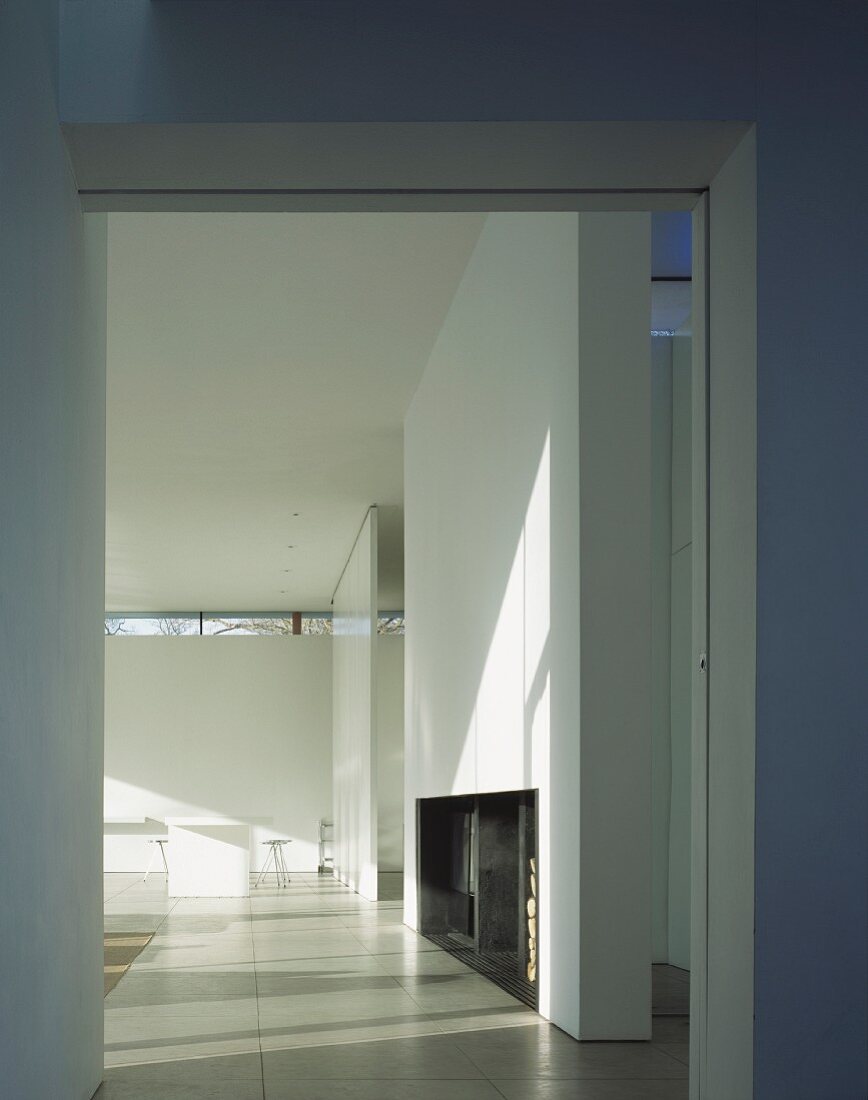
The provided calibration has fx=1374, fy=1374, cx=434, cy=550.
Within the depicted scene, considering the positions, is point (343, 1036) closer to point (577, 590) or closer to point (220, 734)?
point (577, 590)

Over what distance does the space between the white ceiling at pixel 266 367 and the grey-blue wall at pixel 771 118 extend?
467cm

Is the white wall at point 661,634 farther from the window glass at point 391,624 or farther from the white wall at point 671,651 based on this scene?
the window glass at point 391,624

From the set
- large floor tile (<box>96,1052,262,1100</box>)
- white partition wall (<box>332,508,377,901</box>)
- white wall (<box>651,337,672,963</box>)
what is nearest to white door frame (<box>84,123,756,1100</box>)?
large floor tile (<box>96,1052,262,1100</box>)

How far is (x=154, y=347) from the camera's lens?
9891 mm

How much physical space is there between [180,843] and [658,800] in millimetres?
7680

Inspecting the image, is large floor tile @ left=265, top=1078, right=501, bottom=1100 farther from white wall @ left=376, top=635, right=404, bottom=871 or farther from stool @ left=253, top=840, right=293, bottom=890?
white wall @ left=376, top=635, right=404, bottom=871

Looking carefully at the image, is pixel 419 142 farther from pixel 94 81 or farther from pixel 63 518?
pixel 63 518

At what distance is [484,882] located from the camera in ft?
26.3

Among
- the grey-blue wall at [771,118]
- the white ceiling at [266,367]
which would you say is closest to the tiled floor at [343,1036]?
the grey-blue wall at [771,118]

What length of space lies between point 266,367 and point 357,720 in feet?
23.2

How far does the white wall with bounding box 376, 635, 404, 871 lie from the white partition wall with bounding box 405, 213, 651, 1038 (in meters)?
15.7

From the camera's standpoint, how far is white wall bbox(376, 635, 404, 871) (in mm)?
22688

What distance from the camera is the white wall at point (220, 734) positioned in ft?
75.7

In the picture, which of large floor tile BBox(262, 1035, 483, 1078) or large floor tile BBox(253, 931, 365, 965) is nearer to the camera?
large floor tile BBox(262, 1035, 483, 1078)
